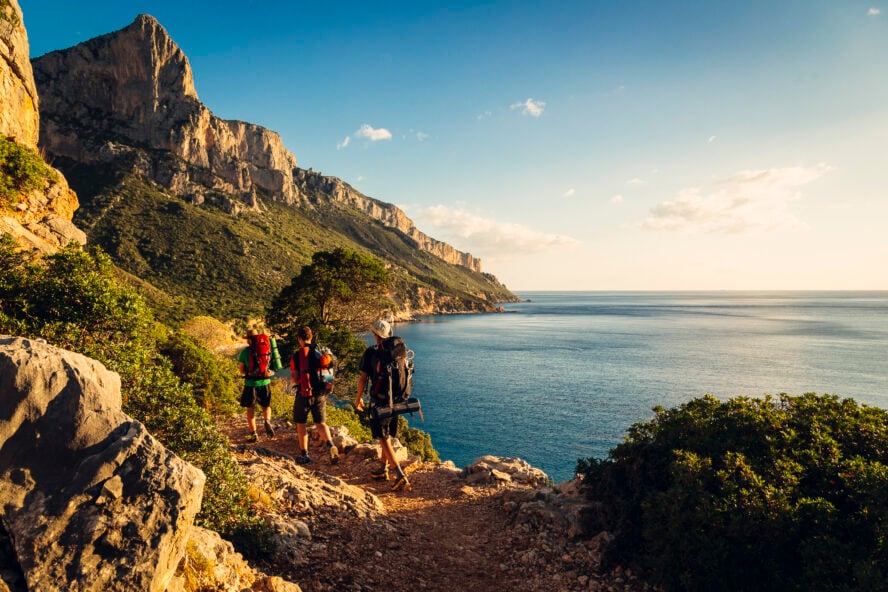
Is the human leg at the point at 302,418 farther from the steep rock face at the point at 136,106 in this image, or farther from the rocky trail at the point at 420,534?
the steep rock face at the point at 136,106

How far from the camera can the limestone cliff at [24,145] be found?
43.4 ft

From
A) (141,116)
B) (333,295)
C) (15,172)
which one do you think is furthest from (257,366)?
(141,116)

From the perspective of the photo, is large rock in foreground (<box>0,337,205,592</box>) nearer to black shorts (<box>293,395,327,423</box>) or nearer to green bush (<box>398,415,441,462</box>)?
black shorts (<box>293,395,327,423</box>)

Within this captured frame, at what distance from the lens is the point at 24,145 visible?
49.0 feet

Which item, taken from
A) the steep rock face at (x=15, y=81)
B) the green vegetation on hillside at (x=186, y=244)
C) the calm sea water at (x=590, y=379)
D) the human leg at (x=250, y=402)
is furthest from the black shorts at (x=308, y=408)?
the green vegetation on hillside at (x=186, y=244)

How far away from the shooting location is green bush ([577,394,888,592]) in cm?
458

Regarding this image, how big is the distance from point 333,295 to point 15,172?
559 inches

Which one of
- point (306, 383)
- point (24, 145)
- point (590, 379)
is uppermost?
point (24, 145)

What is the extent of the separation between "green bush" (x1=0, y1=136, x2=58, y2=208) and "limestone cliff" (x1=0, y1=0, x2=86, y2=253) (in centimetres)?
20

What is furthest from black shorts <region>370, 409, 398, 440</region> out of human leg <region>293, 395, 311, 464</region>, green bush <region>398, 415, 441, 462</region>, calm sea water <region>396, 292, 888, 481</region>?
calm sea water <region>396, 292, 888, 481</region>

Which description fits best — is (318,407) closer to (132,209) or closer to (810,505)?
(810,505)

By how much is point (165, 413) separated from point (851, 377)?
69840 millimetres

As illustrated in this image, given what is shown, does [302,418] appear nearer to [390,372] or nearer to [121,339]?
[390,372]

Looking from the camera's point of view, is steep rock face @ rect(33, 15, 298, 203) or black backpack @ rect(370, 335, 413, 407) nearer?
black backpack @ rect(370, 335, 413, 407)
